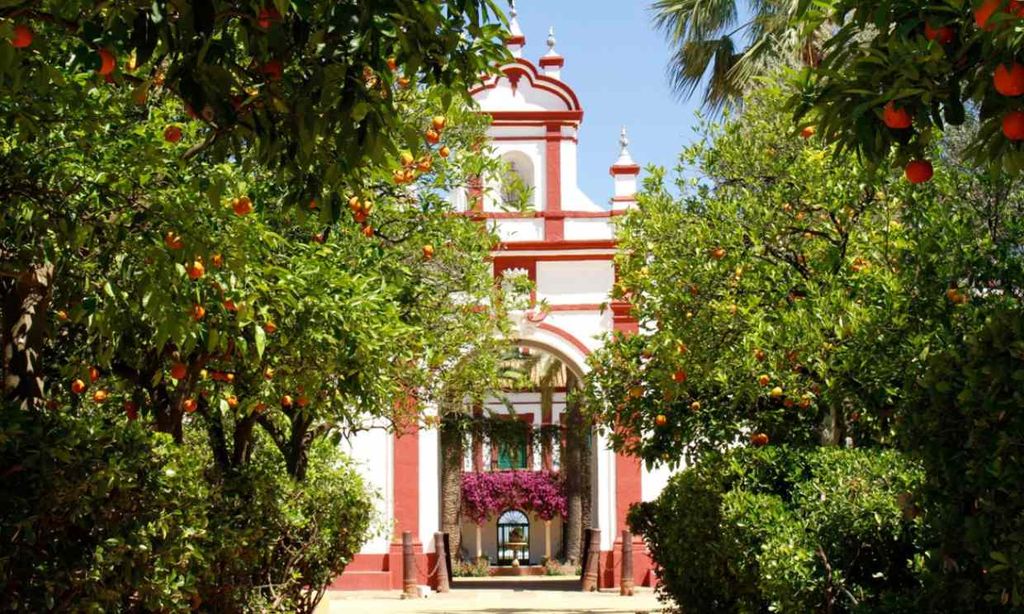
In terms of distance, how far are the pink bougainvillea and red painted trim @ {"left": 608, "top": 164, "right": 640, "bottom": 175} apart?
52.9 feet

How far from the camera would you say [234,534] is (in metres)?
9.42

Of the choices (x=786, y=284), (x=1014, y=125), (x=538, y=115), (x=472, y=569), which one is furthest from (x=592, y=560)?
(x=1014, y=125)

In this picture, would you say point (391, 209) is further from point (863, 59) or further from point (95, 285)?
point (863, 59)

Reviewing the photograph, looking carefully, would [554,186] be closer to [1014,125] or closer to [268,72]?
[268,72]

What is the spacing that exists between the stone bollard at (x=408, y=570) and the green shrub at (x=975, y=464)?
1824cm

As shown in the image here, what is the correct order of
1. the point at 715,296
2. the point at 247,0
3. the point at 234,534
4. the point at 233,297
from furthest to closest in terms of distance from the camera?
1. the point at 715,296
2. the point at 234,534
3. the point at 233,297
4. the point at 247,0

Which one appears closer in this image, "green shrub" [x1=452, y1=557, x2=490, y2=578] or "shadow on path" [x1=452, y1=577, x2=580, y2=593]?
"shadow on path" [x1=452, y1=577, x2=580, y2=593]

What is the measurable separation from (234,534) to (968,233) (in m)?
5.15

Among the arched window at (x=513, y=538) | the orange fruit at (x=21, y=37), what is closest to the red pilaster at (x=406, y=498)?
the arched window at (x=513, y=538)

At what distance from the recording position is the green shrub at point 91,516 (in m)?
5.83

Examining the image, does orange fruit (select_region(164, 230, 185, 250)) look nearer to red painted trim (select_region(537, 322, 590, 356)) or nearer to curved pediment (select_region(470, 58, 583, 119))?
red painted trim (select_region(537, 322, 590, 356))

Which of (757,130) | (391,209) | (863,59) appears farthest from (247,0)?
(757,130)

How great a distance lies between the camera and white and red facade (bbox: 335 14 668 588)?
24.7 meters

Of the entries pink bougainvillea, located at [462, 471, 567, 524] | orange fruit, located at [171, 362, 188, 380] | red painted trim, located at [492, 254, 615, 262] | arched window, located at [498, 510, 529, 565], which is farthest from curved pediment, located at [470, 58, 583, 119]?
arched window, located at [498, 510, 529, 565]
